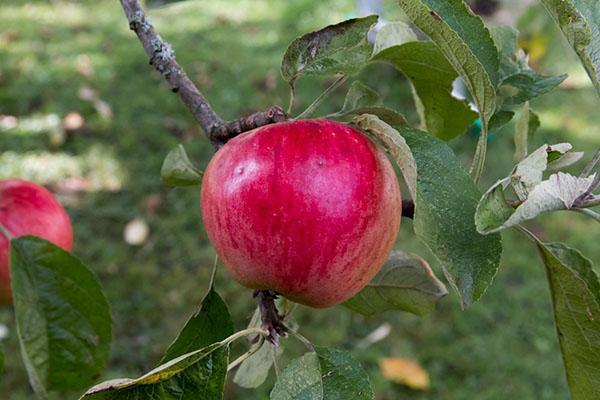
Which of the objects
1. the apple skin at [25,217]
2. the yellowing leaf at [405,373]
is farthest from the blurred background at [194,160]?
the apple skin at [25,217]

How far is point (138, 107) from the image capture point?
2.68m

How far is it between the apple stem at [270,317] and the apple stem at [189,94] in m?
0.14

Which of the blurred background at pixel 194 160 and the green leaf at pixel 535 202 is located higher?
the green leaf at pixel 535 202

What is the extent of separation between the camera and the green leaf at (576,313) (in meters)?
0.55

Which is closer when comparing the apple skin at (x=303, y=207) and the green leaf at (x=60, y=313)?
the apple skin at (x=303, y=207)

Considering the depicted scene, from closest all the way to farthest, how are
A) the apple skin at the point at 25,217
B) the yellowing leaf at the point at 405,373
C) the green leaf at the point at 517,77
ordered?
the green leaf at the point at 517,77, the apple skin at the point at 25,217, the yellowing leaf at the point at 405,373

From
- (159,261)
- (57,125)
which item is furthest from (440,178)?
(57,125)

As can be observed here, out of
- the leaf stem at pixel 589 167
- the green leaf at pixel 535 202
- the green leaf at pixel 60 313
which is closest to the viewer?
the green leaf at pixel 535 202

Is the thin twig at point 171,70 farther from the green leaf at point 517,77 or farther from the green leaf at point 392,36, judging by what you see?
the green leaf at point 517,77

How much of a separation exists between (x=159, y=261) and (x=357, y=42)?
161 centimetres

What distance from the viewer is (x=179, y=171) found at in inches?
28.1

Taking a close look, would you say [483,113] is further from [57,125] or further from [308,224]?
[57,125]

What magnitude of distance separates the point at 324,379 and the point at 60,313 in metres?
0.36

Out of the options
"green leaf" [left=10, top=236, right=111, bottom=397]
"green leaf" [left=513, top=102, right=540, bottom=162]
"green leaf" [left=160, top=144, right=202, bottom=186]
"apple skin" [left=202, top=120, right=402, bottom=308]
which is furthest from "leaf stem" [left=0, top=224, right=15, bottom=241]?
"green leaf" [left=513, top=102, right=540, bottom=162]
